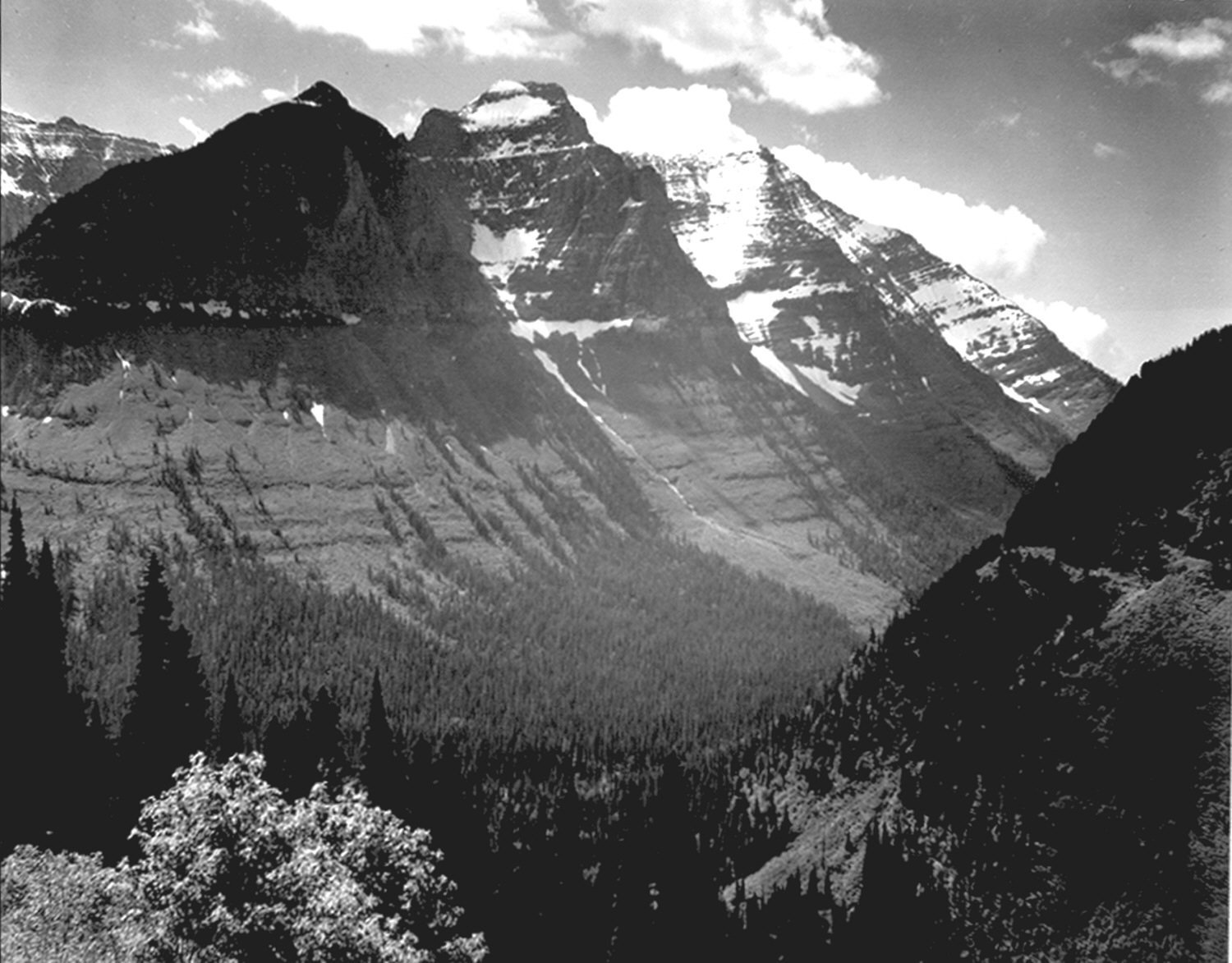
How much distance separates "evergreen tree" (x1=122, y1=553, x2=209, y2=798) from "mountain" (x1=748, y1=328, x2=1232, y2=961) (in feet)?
142

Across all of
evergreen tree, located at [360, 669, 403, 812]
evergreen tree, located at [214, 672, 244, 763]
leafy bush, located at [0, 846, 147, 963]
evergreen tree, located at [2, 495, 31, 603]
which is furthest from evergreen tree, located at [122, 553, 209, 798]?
leafy bush, located at [0, 846, 147, 963]

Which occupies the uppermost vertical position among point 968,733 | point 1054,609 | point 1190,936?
point 1054,609

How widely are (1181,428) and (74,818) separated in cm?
7316

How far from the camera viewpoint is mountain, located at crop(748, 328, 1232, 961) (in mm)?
52781

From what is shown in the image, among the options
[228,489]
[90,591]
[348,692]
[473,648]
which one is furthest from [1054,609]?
[228,489]

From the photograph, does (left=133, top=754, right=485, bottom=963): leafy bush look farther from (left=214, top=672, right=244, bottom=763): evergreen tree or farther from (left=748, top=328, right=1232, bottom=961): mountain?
(left=214, top=672, right=244, bottom=763): evergreen tree

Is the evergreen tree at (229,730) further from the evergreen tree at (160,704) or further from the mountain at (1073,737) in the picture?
the mountain at (1073,737)

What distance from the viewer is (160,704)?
67062 millimetres

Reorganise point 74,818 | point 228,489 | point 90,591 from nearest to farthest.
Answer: point 74,818, point 90,591, point 228,489

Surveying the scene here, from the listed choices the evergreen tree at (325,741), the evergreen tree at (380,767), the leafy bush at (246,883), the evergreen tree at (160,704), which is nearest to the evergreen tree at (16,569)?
the evergreen tree at (160,704)

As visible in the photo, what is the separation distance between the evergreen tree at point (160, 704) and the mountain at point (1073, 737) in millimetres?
43189

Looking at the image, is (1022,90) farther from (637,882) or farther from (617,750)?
(617,750)

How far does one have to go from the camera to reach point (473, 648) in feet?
521

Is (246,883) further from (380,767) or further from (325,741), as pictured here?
(325,741)
